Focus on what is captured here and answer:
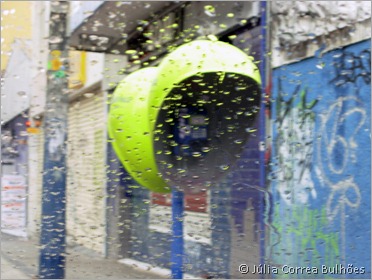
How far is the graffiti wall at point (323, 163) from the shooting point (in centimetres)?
326

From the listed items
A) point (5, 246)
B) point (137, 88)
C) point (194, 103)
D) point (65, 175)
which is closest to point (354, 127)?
point (194, 103)

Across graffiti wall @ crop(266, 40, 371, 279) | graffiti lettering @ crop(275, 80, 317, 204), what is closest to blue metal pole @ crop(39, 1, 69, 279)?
graffiti wall @ crop(266, 40, 371, 279)

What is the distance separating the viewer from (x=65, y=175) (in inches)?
126

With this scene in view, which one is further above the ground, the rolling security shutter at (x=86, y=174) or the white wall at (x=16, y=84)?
the white wall at (x=16, y=84)

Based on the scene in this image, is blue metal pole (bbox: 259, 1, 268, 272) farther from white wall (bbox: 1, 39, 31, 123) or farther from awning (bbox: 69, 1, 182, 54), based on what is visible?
white wall (bbox: 1, 39, 31, 123)

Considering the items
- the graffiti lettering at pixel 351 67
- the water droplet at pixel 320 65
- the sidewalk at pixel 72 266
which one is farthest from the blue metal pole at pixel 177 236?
the water droplet at pixel 320 65

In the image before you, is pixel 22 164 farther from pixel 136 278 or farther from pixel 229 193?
pixel 136 278

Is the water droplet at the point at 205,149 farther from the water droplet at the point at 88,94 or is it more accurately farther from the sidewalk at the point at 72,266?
the water droplet at the point at 88,94

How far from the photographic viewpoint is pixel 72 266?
3.05m

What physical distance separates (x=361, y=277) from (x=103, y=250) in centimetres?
144

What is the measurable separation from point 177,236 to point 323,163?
1.51 m

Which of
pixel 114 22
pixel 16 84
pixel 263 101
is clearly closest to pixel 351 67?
pixel 263 101

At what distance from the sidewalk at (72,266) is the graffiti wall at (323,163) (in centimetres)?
84

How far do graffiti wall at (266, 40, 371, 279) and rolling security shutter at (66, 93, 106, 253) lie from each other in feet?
3.97
